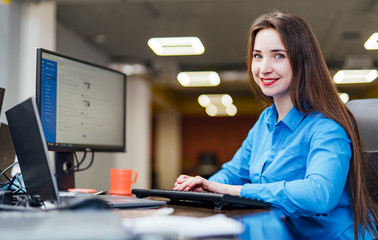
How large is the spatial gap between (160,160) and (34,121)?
40.5 feet

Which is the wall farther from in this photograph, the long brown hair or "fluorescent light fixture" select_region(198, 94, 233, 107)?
the long brown hair

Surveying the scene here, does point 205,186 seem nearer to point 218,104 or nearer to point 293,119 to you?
point 293,119

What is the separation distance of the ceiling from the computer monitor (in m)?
2.20

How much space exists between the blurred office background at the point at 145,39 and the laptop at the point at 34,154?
42.1 inches

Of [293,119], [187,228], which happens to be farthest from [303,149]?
[187,228]

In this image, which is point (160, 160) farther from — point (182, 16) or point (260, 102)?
point (260, 102)

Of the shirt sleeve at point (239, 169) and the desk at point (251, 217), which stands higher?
the shirt sleeve at point (239, 169)

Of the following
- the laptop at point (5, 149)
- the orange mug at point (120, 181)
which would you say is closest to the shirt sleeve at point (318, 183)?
the orange mug at point (120, 181)

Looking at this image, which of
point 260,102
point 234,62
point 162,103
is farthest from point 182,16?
point 162,103

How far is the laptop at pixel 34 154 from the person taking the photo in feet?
3.36

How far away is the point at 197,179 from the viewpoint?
4.40 ft

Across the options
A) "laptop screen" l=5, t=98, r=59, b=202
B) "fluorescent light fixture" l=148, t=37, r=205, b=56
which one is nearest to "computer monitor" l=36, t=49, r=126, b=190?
"laptop screen" l=5, t=98, r=59, b=202

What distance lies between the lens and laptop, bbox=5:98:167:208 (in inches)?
40.3

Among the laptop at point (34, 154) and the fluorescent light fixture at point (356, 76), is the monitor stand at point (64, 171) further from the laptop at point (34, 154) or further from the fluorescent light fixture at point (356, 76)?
the fluorescent light fixture at point (356, 76)
